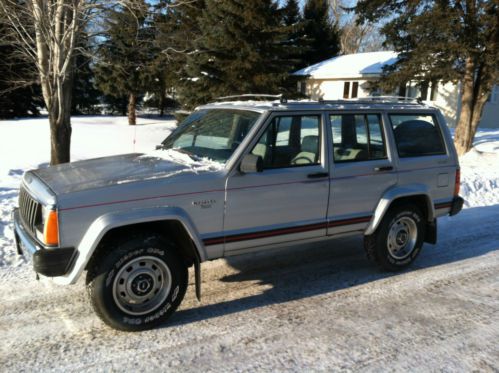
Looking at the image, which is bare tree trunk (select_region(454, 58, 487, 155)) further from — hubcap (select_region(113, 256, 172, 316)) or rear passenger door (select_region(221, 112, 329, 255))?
hubcap (select_region(113, 256, 172, 316))

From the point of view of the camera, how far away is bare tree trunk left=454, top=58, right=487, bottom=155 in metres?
15.5

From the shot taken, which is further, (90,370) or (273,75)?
(273,75)

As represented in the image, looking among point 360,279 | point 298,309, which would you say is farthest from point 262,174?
point 360,279

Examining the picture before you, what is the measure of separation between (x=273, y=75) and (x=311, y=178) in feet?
53.0

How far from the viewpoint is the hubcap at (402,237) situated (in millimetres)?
5395

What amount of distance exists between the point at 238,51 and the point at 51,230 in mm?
17675

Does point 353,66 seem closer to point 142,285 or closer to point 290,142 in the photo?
point 290,142

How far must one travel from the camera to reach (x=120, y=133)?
23.3 metres

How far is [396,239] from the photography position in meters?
5.44

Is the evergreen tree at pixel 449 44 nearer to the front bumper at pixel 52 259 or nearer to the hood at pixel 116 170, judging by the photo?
the hood at pixel 116 170

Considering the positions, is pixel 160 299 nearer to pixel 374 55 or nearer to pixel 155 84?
pixel 155 84

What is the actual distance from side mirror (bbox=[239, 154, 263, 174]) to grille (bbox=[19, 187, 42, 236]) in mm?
1734

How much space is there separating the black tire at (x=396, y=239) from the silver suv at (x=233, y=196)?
2cm

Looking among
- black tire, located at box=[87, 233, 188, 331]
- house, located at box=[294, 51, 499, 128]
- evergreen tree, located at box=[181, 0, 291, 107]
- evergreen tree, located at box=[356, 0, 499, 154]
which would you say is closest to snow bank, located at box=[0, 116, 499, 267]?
black tire, located at box=[87, 233, 188, 331]
